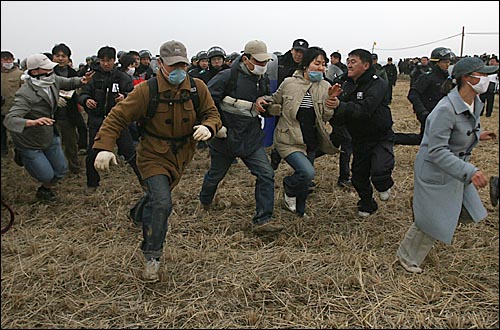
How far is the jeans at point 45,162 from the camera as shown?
16.6ft

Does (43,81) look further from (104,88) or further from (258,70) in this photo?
(258,70)

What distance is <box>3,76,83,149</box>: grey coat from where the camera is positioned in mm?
4523

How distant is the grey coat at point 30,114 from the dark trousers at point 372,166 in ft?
10.4

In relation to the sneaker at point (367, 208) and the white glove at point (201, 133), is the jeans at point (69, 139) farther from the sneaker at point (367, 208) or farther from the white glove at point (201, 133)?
the sneaker at point (367, 208)

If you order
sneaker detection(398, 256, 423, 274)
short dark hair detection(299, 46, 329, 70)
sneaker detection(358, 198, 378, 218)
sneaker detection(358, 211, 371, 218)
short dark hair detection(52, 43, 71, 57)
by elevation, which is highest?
short dark hair detection(52, 43, 71, 57)

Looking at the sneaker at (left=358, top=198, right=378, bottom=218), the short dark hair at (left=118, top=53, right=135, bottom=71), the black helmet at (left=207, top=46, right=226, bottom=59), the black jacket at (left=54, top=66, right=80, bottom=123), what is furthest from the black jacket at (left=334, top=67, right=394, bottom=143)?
the black jacket at (left=54, top=66, right=80, bottom=123)

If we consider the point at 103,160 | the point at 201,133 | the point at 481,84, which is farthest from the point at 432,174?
the point at 103,160

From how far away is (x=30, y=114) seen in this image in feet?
15.8

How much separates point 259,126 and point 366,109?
3.33 ft

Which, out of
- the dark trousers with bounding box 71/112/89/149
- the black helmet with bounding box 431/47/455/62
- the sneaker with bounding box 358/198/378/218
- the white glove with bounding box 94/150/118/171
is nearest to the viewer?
the white glove with bounding box 94/150/118/171

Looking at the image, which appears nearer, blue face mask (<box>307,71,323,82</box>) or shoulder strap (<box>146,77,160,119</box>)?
shoulder strap (<box>146,77,160,119</box>)

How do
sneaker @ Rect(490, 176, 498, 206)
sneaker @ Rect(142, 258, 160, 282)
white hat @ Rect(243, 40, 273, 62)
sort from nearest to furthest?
sneaker @ Rect(490, 176, 498, 206) → sneaker @ Rect(142, 258, 160, 282) → white hat @ Rect(243, 40, 273, 62)

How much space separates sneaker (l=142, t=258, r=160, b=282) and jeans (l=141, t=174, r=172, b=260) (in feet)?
0.14

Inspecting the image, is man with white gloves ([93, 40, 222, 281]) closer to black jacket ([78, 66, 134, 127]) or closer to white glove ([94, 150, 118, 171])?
white glove ([94, 150, 118, 171])
